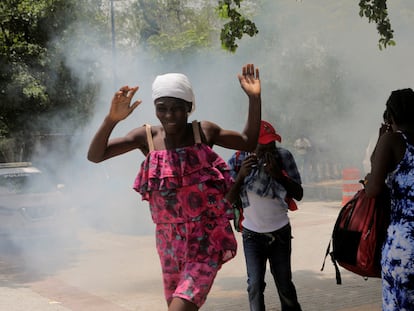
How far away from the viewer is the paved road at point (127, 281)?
6.98m

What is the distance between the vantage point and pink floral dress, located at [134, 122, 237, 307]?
357cm

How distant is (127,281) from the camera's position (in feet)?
27.7

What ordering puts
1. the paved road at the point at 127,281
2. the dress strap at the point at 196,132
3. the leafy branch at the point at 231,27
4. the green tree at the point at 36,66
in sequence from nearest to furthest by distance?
the dress strap at the point at 196,132, the paved road at the point at 127,281, the leafy branch at the point at 231,27, the green tree at the point at 36,66

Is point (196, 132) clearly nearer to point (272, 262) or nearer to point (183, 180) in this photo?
point (183, 180)

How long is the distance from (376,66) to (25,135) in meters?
9.78

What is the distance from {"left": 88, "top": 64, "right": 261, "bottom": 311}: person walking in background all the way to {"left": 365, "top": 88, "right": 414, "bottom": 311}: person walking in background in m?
0.62

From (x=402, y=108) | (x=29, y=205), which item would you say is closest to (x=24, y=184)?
(x=29, y=205)

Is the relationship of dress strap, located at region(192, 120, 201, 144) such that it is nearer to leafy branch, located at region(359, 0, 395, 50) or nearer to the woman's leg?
the woman's leg

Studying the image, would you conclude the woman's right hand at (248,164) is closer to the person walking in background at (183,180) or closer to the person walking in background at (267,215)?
the person walking in background at (267,215)

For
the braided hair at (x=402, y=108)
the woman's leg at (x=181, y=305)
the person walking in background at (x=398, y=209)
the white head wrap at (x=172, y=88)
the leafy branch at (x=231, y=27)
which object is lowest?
the woman's leg at (x=181, y=305)

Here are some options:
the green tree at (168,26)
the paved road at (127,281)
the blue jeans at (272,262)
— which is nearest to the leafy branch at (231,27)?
the paved road at (127,281)

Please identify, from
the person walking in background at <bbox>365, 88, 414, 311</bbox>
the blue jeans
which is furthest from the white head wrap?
the blue jeans

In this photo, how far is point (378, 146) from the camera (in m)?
3.53

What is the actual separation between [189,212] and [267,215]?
1525mm
